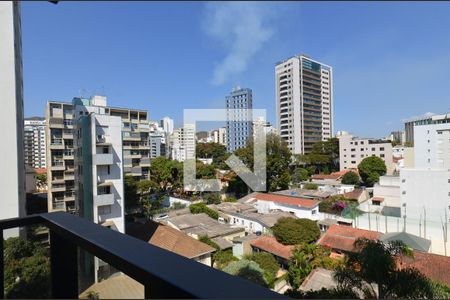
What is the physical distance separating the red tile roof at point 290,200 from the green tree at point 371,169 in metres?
2.80

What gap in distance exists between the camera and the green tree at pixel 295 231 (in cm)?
493

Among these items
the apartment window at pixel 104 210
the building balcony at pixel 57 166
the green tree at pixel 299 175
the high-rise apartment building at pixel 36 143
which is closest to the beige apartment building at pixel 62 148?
the building balcony at pixel 57 166

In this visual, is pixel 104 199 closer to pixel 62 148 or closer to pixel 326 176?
pixel 62 148

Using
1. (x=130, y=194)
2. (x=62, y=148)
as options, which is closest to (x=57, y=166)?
(x=62, y=148)

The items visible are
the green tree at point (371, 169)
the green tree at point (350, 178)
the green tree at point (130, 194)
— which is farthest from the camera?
the green tree at point (130, 194)

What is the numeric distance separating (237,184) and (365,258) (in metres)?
9.03

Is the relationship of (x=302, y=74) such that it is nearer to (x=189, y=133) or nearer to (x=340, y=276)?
(x=189, y=133)

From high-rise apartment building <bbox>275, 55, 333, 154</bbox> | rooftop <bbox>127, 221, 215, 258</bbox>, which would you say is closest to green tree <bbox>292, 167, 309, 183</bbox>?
high-rise apartment building <bbox>275, 55, 333, 154</bbox>

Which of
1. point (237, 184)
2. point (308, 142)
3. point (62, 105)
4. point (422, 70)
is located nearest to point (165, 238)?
point (422, 70)

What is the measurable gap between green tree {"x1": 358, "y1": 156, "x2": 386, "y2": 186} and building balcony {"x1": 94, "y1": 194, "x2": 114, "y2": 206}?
4157 mm

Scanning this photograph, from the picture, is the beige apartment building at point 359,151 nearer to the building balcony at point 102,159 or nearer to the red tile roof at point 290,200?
the red tile roof at point 290,200

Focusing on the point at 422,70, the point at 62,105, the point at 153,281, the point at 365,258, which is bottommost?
the point at 365,258

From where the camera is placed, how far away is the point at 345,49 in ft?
7.43

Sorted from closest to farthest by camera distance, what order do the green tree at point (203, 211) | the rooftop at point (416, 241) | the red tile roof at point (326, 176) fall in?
the rooftop at point (416, 241), the red tile roof at point (326, 176), the green tree at point (203, 211)
